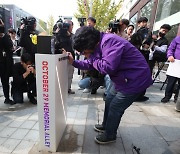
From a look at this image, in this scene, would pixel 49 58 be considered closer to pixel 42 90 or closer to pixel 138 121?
pixel 42 90

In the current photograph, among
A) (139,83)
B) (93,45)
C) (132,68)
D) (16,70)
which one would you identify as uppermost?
(93,45)

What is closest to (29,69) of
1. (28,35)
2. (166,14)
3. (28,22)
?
(28,35)

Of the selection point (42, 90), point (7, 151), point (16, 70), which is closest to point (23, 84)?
point (16, 70)

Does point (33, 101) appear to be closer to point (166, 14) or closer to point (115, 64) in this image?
point (115, 64)

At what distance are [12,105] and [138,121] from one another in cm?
246

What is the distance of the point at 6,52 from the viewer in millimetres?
3461

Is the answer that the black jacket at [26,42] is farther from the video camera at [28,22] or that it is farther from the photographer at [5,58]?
the photographer at [5,58]

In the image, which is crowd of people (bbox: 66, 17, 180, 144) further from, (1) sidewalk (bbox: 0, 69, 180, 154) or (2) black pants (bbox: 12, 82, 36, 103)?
(2) black pants (bbox: 12, 82, 36, 103)

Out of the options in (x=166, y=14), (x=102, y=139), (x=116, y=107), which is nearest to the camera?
(x=116, y=107)

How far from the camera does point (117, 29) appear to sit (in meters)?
3.69

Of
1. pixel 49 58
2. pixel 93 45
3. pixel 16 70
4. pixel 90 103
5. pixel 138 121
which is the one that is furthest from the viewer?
pixel 90 103

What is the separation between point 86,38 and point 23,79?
2209mm

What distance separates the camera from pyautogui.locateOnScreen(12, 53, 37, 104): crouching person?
356 centimetres

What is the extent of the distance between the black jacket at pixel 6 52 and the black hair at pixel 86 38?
2015 millimetres
